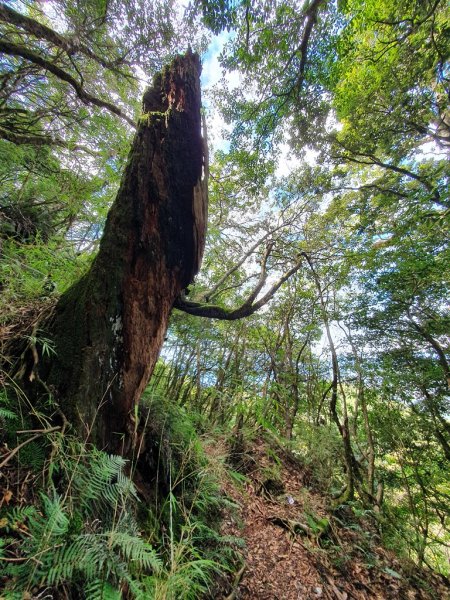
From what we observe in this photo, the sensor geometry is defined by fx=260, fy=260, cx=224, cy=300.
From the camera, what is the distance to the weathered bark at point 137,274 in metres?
1.67

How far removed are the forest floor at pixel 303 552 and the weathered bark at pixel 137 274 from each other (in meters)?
2.02

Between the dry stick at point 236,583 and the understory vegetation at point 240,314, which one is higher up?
the understory vegetation at point 240,314

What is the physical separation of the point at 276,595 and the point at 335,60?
7619mm

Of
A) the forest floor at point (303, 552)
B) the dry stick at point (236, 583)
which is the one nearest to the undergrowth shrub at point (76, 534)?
the dry stick at point (236, 583)

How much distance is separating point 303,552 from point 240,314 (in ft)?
10.6

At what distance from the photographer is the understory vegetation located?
139 centimetres

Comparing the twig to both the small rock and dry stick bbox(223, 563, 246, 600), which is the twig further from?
the small rock

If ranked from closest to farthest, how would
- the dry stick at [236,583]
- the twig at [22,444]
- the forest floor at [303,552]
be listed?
the twig at [22,444], the dry stick at [236,583], the forest floor at [303,552]

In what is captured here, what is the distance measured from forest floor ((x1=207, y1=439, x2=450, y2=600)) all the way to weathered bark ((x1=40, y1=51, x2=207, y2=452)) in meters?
2.02

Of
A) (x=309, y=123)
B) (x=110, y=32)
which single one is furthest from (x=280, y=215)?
(x=110, y=32)

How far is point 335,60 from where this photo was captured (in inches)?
180

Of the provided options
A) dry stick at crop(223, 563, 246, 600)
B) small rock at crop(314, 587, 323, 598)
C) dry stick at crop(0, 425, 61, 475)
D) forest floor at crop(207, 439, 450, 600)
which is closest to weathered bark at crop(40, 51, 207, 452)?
dry stick at crop(0, 425, 61, 475)

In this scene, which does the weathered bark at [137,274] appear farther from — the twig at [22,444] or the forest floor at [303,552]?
the forest floor at [303,552]

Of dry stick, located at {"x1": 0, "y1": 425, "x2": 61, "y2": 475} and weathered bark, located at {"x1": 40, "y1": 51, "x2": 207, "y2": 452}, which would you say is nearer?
dry stick, located at {"x1": 0, "y1": 425, "x2": 61, "y2": 475}
